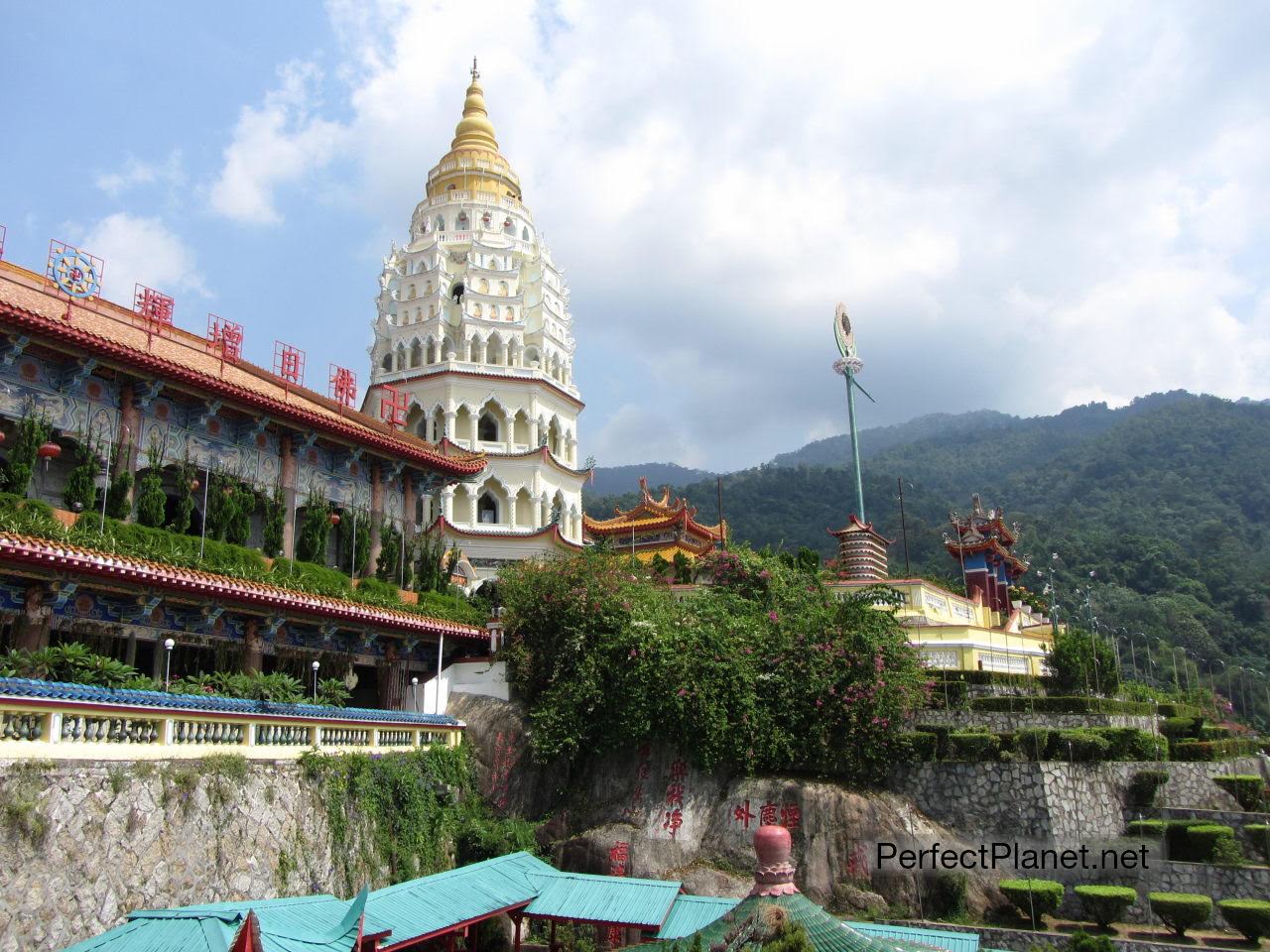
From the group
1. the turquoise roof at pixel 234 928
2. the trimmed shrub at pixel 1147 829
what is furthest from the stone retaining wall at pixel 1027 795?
the turquoise roof at pixel 234 928

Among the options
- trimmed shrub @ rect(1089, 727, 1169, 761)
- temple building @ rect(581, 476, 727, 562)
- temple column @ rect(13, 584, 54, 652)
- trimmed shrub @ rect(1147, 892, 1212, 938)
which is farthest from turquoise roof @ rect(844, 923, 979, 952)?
temple building @ rect(581, 476, 727, 562)

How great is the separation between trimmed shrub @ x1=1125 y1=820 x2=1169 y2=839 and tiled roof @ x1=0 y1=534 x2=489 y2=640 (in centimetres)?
1589

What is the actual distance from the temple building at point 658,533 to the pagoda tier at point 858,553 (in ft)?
29.5

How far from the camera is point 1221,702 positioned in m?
45.8

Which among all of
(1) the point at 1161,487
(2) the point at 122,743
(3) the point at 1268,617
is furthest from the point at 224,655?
(1) the point at 1161,487

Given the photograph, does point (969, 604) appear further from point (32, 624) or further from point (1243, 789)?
point (32, 624)

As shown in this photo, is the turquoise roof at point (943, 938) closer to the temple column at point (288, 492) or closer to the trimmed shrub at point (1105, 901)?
the trimmed shrub at point (1105, 901)

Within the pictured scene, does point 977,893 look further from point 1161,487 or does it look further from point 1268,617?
point 1161,487

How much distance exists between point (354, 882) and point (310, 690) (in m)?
6.78

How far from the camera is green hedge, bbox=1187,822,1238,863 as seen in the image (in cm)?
2083

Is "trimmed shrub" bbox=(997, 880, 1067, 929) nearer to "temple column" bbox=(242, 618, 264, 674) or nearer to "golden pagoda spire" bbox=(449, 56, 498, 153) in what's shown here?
"temple column" bbox=(242, 618, 264, 674)

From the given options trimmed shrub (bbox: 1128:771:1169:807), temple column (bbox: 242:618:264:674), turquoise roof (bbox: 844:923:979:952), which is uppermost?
temple column (bbox: 242:618:264:674)

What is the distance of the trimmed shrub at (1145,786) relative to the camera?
22.5m

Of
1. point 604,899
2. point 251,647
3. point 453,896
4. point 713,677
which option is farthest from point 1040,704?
point 251,647
